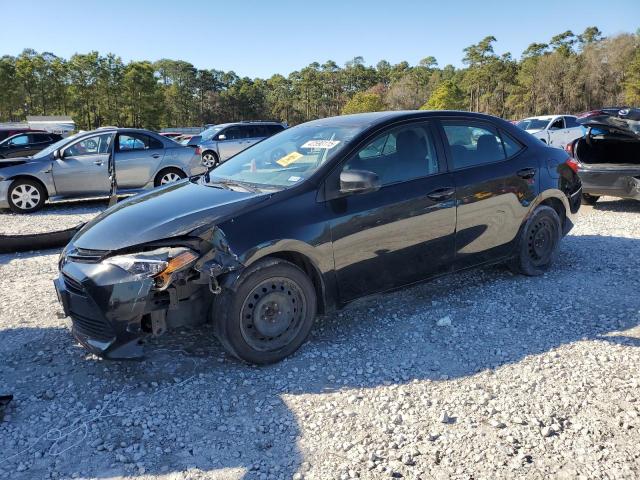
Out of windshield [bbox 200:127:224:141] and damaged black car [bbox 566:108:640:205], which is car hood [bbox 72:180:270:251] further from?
windshield [bbox 200:127:224:141]

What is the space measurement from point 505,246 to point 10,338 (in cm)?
421

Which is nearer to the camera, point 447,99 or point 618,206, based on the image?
point 618,206

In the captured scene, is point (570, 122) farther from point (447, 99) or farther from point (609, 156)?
point (447, 99)

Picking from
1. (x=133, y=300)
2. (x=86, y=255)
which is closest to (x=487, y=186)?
(x=133, y=300)

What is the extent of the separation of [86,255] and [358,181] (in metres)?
1.85

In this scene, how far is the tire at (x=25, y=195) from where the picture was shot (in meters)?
9.51

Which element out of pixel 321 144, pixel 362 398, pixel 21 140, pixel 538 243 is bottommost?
pixel 362 398

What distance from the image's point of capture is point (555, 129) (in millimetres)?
18953

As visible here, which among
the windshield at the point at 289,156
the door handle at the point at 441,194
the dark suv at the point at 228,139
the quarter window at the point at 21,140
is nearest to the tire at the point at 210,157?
the dark suv at the point at 228,139

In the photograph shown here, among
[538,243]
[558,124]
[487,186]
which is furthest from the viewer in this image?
[558,124]

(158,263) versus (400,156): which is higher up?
(400,156)

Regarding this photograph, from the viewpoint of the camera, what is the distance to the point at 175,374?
325 cm

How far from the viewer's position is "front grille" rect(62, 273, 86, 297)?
3.08 m

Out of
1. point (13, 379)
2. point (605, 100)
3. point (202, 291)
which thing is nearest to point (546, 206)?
point (202, 291)
